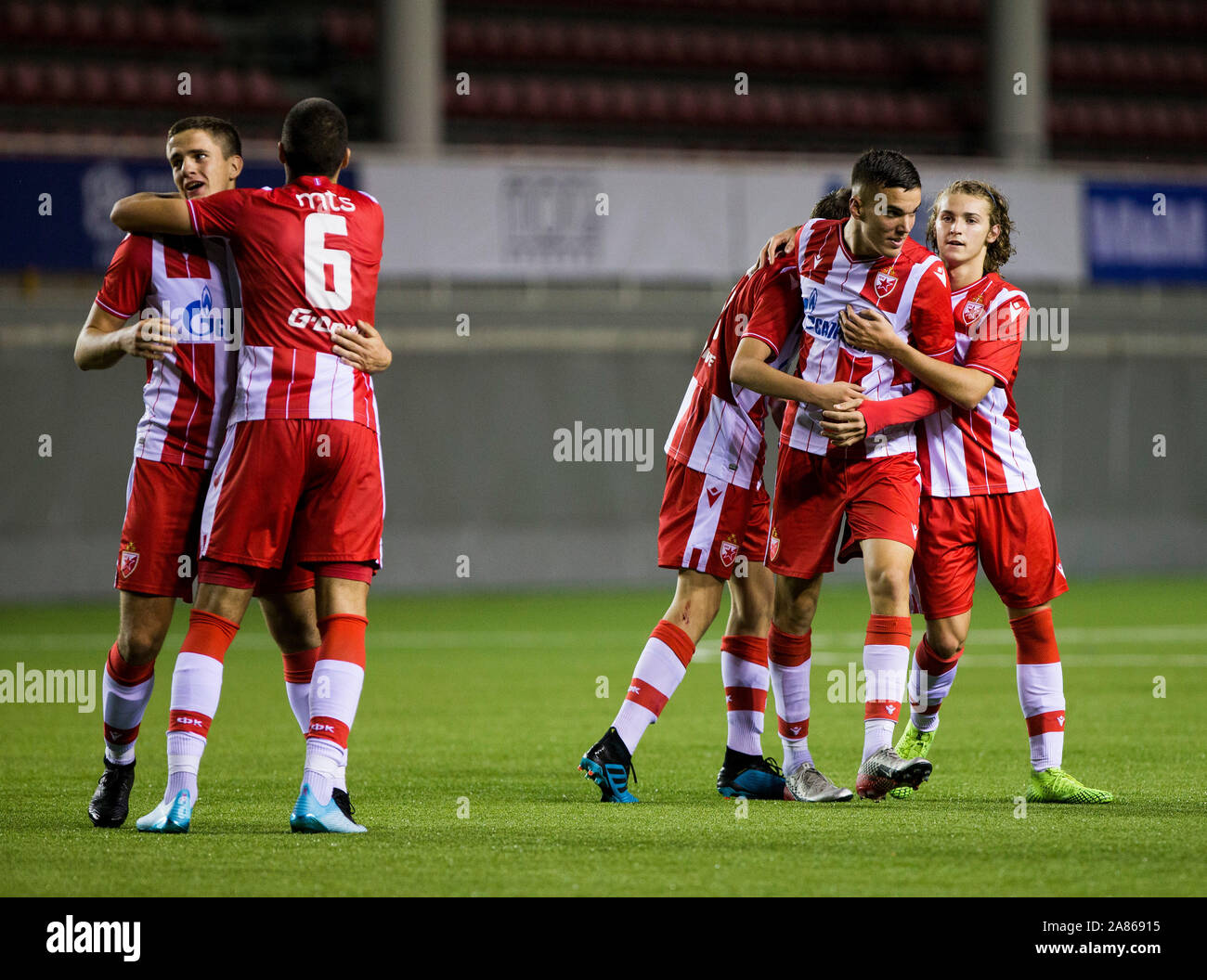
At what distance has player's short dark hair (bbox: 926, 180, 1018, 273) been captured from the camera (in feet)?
17.8

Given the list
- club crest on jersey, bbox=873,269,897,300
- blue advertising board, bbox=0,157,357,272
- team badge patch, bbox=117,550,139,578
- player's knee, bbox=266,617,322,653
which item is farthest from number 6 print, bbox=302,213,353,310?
blue advertising board, bbox=0,157,357,272

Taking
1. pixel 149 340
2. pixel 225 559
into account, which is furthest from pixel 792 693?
pixel 149 340

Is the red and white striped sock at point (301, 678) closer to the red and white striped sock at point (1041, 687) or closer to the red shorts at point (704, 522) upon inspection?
the red shorts at point (704, 522)

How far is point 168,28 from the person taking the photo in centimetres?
1902

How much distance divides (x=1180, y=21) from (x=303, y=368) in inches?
842

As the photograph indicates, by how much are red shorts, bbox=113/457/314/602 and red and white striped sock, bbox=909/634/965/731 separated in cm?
216

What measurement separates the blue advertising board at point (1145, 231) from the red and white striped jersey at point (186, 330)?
13.8 metres

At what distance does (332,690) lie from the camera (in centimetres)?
455

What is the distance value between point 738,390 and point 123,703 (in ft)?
7.16

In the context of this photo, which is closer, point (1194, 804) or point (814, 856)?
point (814, 856)

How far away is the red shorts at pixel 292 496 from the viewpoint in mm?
4547

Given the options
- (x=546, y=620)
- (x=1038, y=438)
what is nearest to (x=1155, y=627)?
(x=546, y=620)

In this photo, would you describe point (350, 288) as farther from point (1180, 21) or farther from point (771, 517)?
point (1180, 21)

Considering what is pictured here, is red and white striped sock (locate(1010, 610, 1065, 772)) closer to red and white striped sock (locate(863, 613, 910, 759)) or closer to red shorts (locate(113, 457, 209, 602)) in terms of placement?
red and white striped sock (locate(863, 613, 910, 759))
